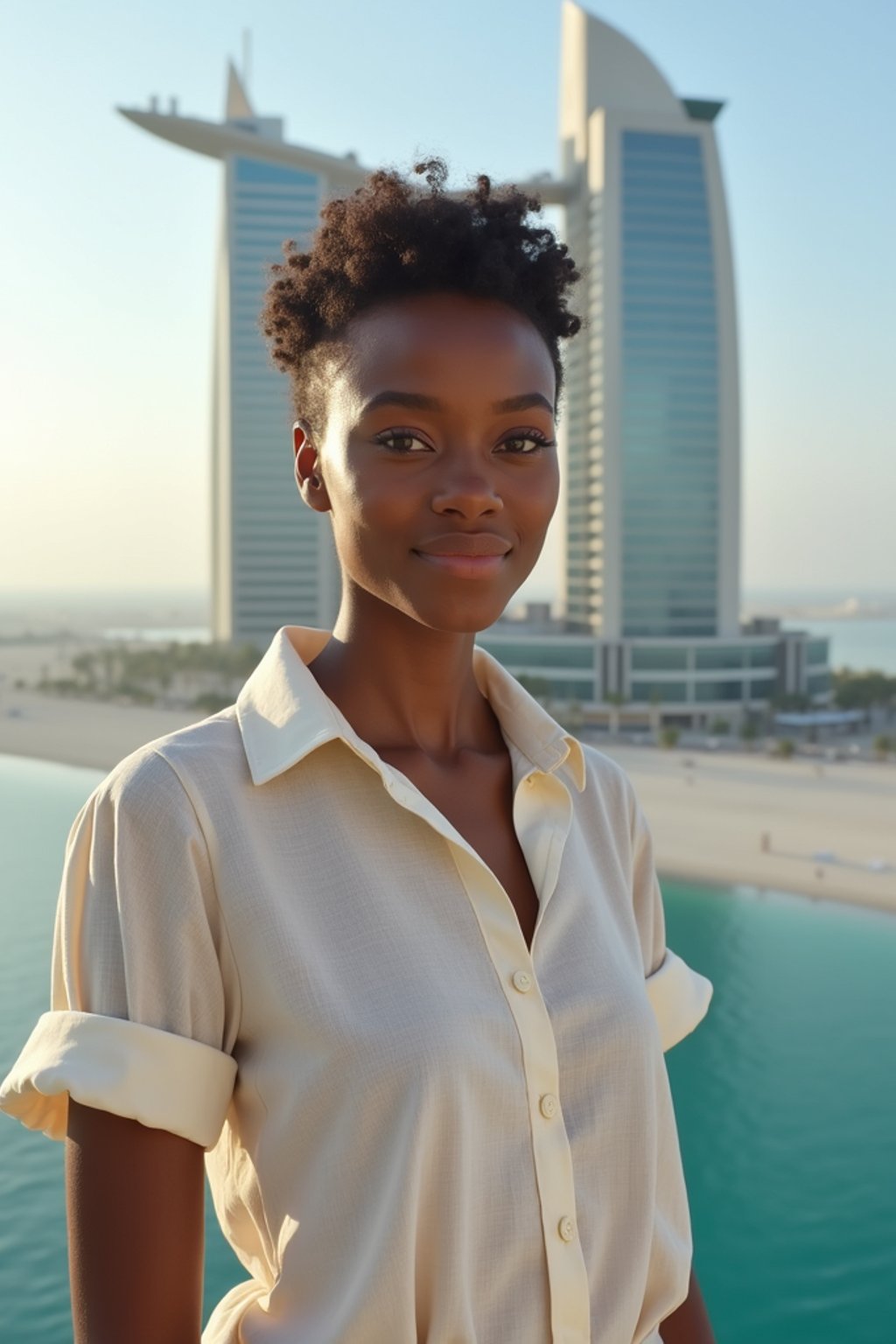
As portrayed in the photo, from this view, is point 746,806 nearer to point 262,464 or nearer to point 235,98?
point 262,464

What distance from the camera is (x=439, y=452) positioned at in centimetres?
129

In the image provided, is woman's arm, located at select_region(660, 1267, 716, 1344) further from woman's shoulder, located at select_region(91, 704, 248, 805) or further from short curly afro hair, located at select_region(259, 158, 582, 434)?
short curly afro hair, located at select_region(259, 158, 582, 434)

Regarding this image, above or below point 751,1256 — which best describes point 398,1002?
above

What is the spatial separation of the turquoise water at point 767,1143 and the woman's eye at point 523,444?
6940 millimetres

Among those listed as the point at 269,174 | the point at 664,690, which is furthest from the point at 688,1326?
the point at 269,174

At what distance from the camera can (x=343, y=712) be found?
4.78 ft

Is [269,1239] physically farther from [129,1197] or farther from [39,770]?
[39,770]

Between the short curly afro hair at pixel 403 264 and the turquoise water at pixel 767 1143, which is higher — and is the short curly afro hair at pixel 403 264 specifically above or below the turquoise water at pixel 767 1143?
above

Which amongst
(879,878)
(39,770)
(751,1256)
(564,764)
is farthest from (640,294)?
(564,764)

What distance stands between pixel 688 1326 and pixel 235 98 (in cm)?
8073

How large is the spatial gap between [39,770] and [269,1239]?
31.5 meters

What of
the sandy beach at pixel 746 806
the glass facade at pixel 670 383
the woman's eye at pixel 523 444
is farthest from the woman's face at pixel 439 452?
the glass facade at pixel 670 383

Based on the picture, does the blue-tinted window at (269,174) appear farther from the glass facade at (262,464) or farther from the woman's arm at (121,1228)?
the woman's arm at (121,1228)

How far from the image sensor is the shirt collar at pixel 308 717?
4.12 ft
